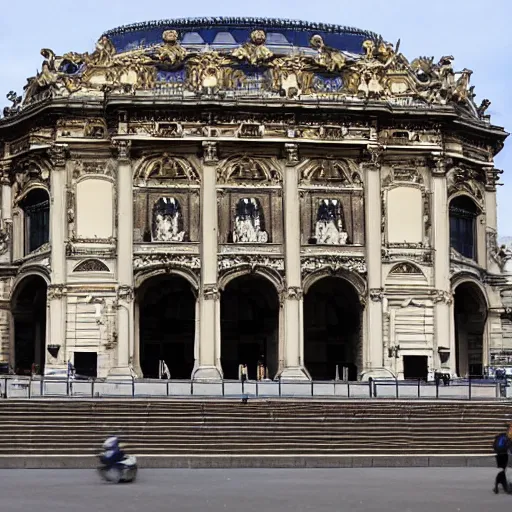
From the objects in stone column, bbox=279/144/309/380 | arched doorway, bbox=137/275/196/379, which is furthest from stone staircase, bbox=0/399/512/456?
arched doorway, bbox=137/275/196/379

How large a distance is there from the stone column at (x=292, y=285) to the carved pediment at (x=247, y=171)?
868mm

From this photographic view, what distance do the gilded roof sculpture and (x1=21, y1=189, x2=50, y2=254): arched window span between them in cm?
483

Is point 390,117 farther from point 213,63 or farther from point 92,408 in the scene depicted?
point 92,408

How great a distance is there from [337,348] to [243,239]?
823 centimetres

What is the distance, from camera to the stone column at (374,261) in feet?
232

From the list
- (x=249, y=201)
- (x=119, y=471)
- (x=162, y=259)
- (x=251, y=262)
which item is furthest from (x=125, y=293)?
(x=119, y=471)

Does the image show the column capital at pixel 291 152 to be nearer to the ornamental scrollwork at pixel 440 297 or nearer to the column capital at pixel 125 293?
the ornamental scrollwork at pixel 440 297

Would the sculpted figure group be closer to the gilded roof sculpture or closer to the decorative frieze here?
the gilded roof sculpture

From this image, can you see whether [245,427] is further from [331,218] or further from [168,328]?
[168,328]

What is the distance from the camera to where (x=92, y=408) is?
162 feet

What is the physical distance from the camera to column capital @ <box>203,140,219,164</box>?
70.6m

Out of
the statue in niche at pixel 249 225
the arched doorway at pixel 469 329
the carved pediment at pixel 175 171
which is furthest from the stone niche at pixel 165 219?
the arched doorway at pixel 469 329

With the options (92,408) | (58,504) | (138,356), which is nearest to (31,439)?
(92,408)

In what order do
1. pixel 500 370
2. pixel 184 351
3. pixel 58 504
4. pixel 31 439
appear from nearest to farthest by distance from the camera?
pixel 58 504 → pixel 31 439 → pixel 500 370 → pixel 184 351
